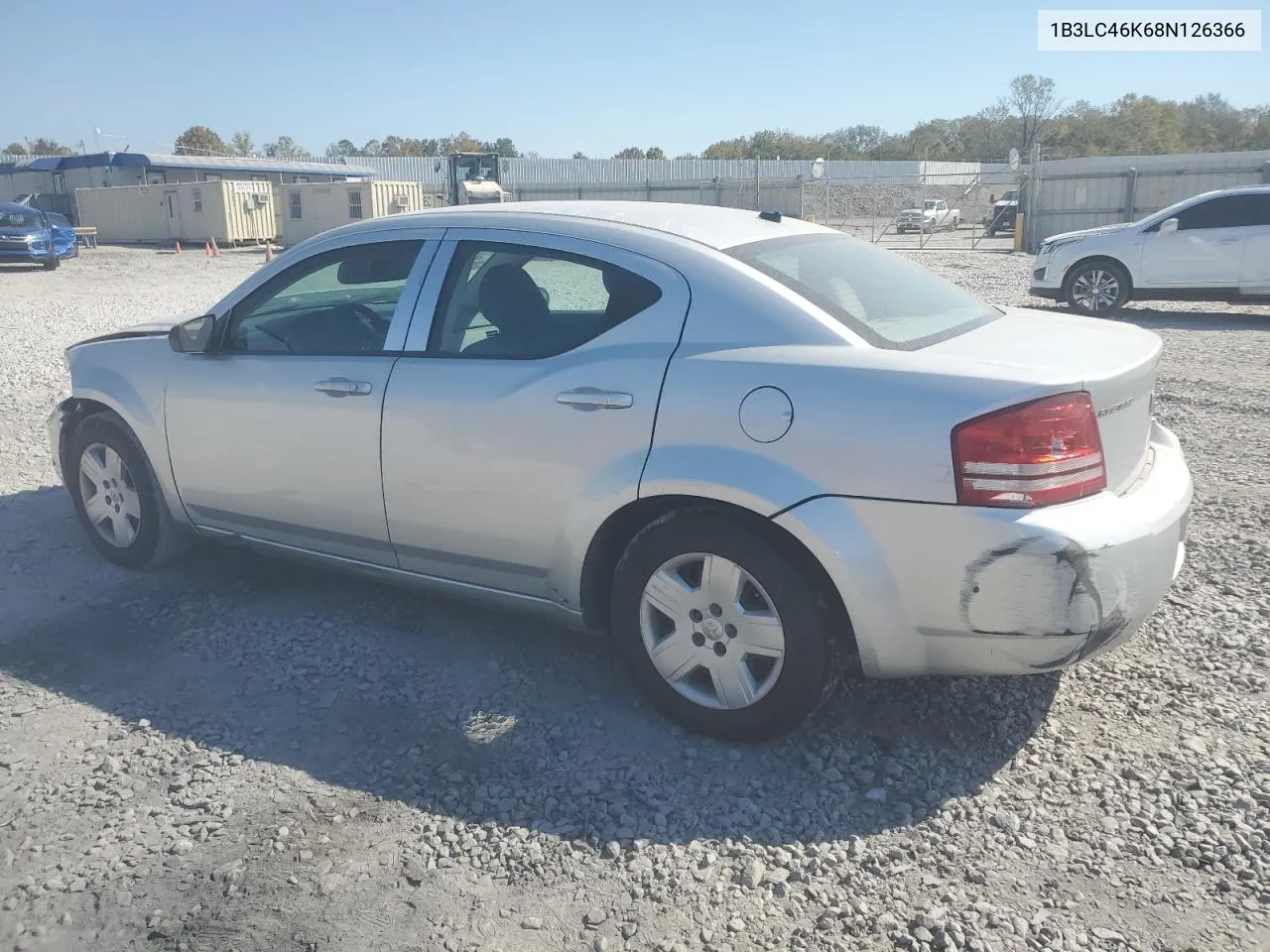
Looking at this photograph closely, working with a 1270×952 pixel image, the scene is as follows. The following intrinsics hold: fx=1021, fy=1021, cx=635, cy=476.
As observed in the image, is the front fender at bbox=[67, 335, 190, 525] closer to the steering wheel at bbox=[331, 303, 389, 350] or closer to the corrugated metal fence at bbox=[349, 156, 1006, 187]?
A: the steering wheel at bbox=[331, 303, 389, 350]

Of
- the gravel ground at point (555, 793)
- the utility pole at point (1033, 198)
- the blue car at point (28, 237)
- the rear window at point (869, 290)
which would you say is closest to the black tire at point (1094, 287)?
the gravel ground at point (555, 793)

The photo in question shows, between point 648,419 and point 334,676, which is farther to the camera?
point 334,676

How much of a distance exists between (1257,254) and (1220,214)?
695mm

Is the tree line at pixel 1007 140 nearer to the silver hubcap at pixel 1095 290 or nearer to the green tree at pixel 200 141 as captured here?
the green tree at pixel 200 141

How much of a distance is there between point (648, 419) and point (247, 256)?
94.3 feet

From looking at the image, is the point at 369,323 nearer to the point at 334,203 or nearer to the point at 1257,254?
the point at 1257,254

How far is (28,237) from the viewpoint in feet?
78.1

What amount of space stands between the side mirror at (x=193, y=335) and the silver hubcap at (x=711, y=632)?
231cm

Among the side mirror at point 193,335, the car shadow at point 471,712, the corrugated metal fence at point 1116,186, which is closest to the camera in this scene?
the car shadow at point 471,712

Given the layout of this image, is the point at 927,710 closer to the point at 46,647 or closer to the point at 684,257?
the point at 684,257

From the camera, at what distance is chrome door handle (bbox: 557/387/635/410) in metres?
3.28

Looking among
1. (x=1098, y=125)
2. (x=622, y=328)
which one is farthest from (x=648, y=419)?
(x=1098, y=125)

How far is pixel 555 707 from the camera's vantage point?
3596 mm

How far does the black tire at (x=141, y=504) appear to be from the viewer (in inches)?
183
